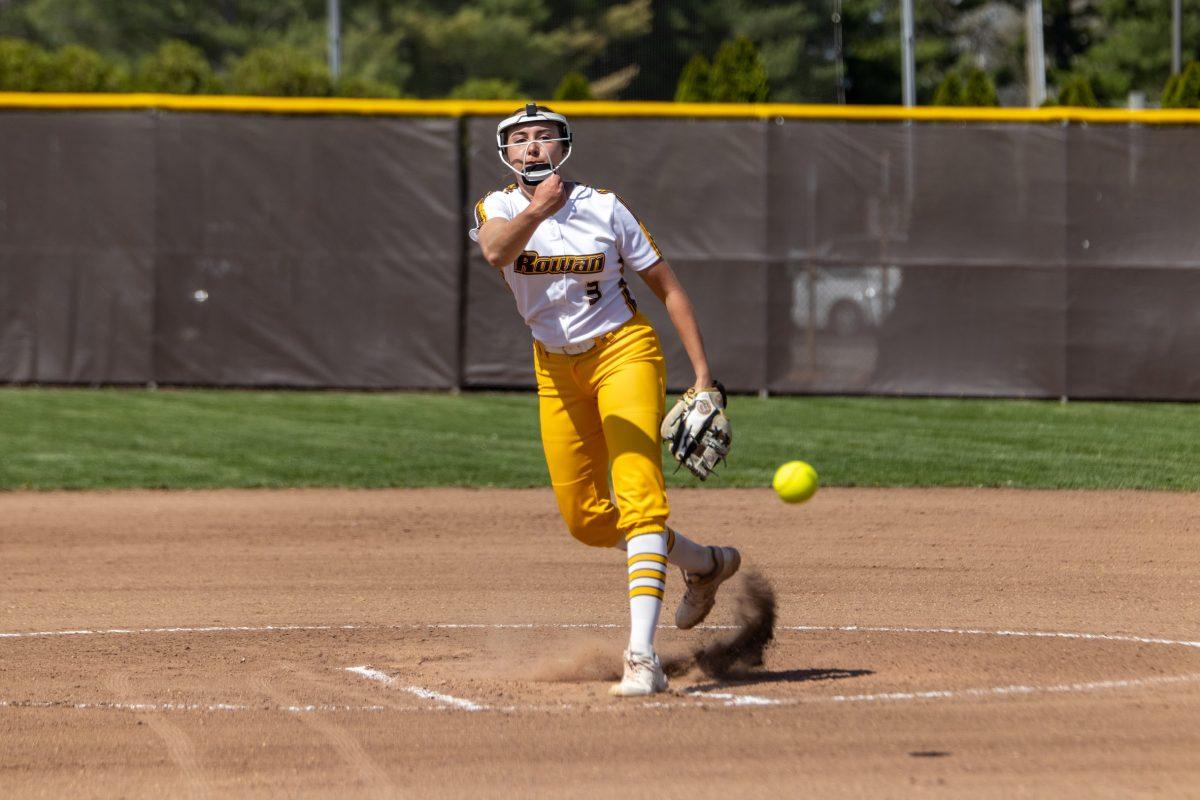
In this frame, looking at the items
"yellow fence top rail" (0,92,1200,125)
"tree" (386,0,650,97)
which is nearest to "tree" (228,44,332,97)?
"yellow fence top rail" (0,92,1200,125)

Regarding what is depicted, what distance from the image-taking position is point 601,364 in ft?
18.5

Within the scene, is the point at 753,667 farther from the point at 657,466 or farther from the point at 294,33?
the point at 294,33

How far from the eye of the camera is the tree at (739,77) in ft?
68.3

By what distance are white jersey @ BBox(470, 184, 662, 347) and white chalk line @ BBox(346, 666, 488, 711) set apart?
4.10 feet

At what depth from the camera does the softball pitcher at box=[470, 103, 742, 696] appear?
547 centimetres

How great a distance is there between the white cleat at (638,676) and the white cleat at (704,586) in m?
0.67

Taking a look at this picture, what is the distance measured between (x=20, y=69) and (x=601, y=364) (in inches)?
650

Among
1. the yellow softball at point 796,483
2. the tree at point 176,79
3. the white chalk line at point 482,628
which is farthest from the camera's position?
the tree at point 176,79

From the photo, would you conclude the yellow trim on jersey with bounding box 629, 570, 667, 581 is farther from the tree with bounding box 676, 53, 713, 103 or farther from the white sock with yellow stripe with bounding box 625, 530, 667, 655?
the tree with bounding box 676, 53, 713, 103

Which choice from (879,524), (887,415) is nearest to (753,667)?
(879,524)

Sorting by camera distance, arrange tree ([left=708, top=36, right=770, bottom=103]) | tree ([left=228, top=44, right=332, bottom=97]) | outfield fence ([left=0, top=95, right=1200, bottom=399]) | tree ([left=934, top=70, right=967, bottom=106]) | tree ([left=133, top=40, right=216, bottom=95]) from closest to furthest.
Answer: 1. outfield fence ([left=0, top=95, right=1200, bottom=399])
2. tree ([left=934, top=70, right=967, bottom=106])
3. tree ([left=133, top=40, right=216, bottom=95])
4. tree ([left=708, top=36, right=770, bottom=103])
5. tree ([left=228, top=44, right=332, bottom=97])

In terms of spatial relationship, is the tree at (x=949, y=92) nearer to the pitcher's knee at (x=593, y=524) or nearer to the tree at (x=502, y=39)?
the pitcher's knee at (x=593, y=524)

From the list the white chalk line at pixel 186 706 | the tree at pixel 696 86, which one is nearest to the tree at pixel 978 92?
the tree at pixel 696 86

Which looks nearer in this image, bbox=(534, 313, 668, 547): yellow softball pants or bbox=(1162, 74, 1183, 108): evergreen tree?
bbox=(534, 313, 668, 547): yellow softball pants
